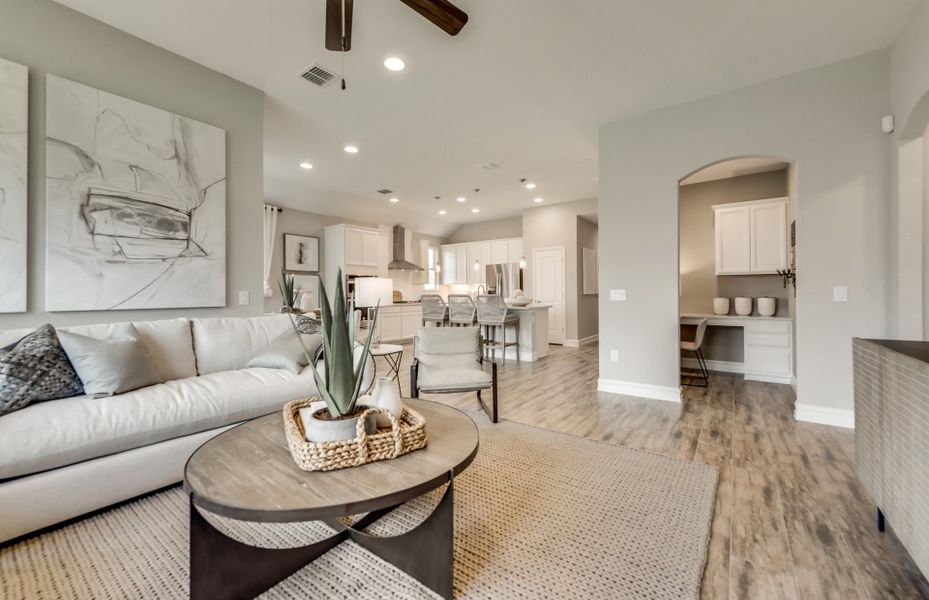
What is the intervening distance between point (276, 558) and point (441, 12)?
2613 mm

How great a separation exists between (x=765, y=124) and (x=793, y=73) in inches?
16.2

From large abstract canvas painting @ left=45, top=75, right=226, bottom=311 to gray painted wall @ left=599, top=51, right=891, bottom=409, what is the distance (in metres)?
3.87

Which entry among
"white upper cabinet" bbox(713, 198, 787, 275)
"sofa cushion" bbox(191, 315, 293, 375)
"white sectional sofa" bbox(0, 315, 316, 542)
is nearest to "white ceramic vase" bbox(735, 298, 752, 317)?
"white upper cabinet" bbox(713, 198, 787, 275)

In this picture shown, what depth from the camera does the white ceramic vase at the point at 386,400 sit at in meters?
1.45

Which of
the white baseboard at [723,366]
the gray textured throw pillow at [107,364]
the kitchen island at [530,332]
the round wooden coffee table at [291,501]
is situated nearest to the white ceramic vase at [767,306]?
the white baseboard at [723,366]

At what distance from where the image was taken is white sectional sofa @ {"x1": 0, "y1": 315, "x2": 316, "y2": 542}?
1.52m

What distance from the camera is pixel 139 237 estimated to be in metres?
2.65

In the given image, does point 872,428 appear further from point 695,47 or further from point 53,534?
point 53,534

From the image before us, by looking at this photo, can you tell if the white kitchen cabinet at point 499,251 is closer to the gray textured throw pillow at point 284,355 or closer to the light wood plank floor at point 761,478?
the light wood plank floor at point 761,478

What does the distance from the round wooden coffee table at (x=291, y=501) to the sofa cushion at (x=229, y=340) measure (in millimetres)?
1380

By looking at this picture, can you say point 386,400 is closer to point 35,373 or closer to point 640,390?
point 35,373

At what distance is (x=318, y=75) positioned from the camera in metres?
3.05

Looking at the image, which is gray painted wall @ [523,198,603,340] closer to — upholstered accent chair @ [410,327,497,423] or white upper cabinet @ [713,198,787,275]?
white upper cabinet @ [713,198,787,275]

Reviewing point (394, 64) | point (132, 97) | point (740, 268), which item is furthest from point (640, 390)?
point (132, 97)
